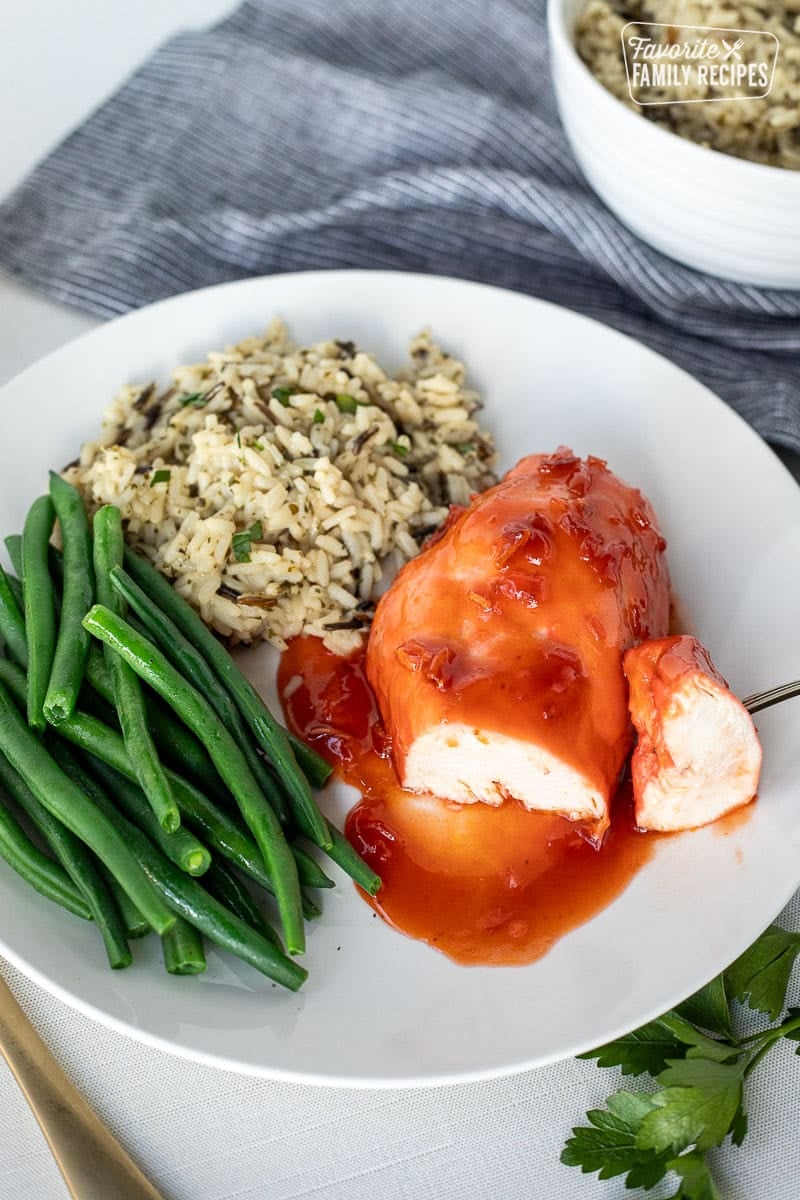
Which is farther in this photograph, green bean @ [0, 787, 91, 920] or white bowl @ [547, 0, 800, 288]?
white bowl @ [547, 0, 800, 288]

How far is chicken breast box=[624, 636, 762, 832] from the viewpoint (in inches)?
105

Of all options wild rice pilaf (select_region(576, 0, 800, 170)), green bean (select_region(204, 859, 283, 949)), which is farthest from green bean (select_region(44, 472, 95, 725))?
wild rice pilaf (select_region(576, 0, 800, 170))

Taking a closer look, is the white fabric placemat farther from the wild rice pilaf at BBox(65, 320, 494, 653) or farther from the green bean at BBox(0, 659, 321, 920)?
the wild rice pilaf at BBox(65, 320, 494, 653)

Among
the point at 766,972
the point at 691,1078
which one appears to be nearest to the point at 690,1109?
the point at 691,1078

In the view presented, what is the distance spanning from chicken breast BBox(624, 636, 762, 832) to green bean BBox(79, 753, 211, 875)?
1.04m

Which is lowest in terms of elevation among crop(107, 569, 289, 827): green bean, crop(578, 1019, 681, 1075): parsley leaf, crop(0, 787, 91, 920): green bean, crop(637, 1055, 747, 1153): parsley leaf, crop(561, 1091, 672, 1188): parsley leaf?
crop(561, 1091, 672, 1188): parsley leaf

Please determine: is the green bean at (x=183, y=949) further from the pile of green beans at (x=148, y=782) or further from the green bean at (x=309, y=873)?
the green bean at (x=309, y=873)

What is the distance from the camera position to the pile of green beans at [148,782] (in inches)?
99.6

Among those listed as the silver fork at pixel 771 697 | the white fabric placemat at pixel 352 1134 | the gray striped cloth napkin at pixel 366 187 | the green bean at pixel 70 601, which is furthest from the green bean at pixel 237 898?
the gray striped cloth napkin at pixel 366 187

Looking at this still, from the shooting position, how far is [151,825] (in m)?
2.67

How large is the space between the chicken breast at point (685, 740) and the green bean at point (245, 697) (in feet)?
2.53

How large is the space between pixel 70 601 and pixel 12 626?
18 cm

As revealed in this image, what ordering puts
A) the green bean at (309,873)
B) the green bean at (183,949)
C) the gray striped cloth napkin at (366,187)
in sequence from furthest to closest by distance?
the gray striped cloth napkin at (366,187) < the green bean at (309,873) < the green bean at (183,949)

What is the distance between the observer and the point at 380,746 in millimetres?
3068
